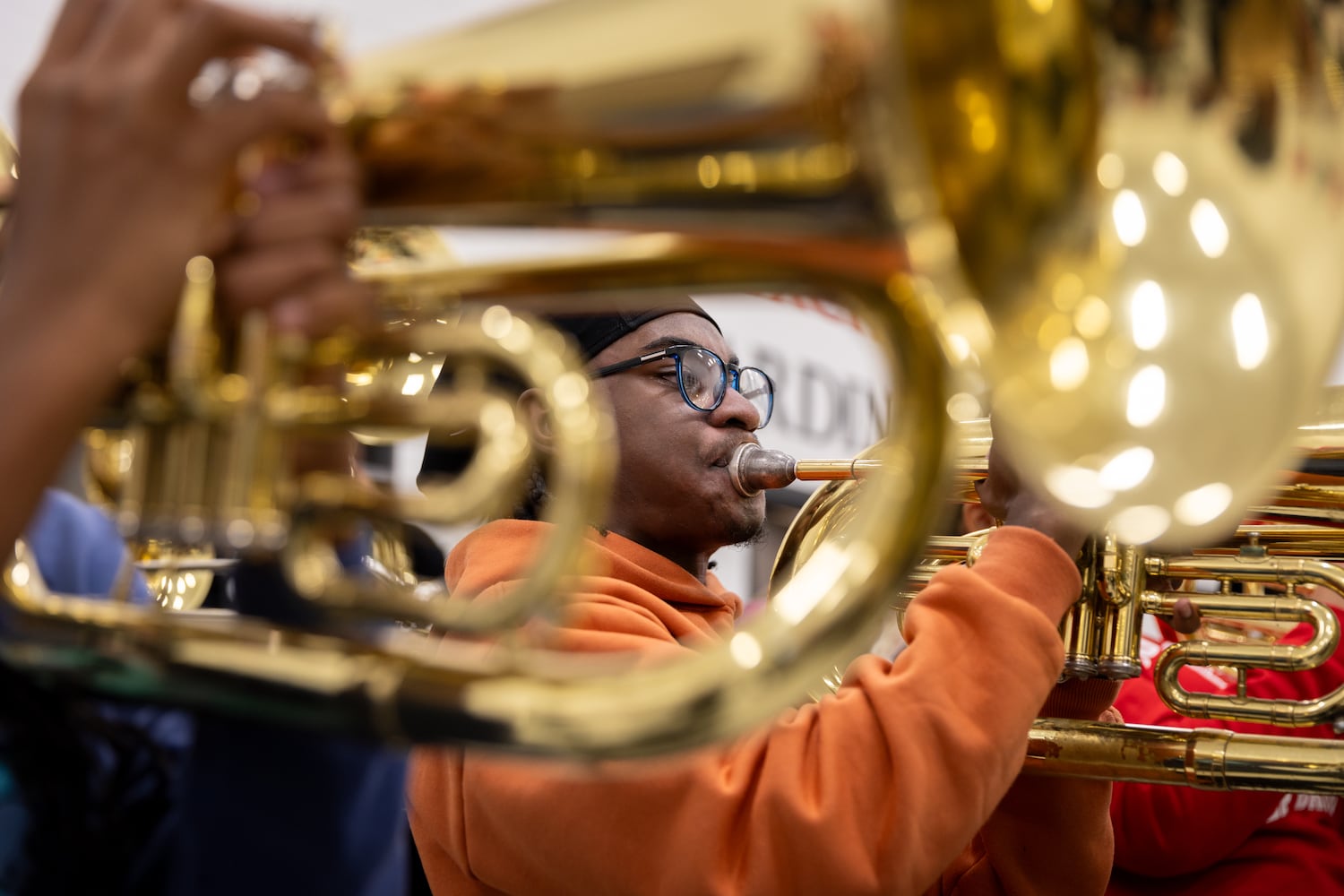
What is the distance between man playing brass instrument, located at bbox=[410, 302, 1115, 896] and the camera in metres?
1.11

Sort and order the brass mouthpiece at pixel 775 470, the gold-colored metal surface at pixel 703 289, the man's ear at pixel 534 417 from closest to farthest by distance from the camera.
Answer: the gold-colored metal surface at pixel 703 289, the man's ear at pixel 534 417, the brass mouthpiece at pixel 775 470

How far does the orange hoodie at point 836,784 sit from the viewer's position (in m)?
1.11

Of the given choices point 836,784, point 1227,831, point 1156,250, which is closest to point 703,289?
point 1156,250

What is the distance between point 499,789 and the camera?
122 centimetres

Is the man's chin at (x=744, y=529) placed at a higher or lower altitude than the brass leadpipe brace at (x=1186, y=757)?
higher

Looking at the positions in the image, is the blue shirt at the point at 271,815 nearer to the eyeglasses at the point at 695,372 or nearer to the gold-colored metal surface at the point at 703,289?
the gold-colored metal surface at the point at 703,289

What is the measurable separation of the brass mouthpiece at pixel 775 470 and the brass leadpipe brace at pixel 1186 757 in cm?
42

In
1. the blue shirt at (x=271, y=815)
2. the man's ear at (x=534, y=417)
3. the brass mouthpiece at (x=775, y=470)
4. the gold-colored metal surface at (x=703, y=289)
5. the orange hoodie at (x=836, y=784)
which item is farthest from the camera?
the brass mouthpiece at (x=775, y=470)

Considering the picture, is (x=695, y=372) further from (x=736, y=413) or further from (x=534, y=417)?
(x=534, y=417)

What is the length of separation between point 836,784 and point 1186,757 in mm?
550

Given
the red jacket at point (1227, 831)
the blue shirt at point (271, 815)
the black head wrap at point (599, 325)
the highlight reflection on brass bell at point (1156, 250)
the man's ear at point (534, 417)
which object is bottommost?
the red jacket at point (1227, 831)

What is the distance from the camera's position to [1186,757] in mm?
1442

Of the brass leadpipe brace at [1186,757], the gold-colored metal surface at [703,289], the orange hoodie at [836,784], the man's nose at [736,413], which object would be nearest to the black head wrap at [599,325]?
the man's nose at [736,413]

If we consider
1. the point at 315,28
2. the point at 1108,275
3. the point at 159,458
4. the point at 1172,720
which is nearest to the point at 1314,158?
the point at 1108,275
